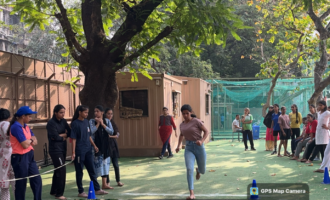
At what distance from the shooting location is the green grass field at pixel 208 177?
7.70 meters

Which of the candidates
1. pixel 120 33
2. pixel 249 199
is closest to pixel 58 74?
pixel 120 33

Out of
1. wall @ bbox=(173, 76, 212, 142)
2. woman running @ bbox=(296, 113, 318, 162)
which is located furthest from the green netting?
woman running @ bbox=(296, 113, 318, 162)

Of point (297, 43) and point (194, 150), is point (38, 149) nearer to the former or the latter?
point (194, 150)

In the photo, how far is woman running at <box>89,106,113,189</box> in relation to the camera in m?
7.98

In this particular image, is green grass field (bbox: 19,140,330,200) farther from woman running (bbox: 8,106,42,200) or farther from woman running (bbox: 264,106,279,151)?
woman running (bbox: 264,106,279,151)

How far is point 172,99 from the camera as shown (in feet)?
52.5

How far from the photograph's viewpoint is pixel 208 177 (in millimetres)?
9547

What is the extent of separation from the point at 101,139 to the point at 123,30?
3.18 metres

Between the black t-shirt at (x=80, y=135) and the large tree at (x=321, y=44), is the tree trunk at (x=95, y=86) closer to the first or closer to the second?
the black t-shirt at (x=80, y=135)

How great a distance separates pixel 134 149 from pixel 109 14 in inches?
198

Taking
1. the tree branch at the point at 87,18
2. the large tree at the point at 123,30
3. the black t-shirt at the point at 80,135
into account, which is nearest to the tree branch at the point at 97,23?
the large tree at the point at 123,30

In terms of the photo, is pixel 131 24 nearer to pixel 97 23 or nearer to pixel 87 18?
pixel 97 23

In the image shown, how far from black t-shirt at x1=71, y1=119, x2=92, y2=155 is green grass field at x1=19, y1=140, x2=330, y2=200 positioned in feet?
3.17

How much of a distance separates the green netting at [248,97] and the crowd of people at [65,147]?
562 inches
